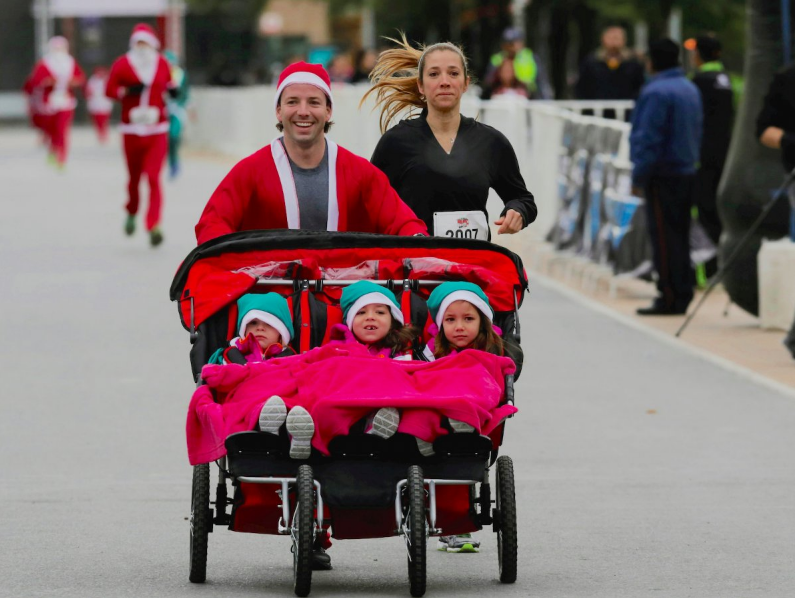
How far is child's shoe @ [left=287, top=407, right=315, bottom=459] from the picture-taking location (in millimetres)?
5816

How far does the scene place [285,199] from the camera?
705cm

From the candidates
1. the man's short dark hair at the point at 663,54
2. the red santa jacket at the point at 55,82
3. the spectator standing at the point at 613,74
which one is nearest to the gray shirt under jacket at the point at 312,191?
the man's short dark hair at the point at 663,54

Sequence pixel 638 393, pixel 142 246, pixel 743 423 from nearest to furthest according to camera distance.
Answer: pixel 743 423 → pixel 638 393 → pixel 142 246

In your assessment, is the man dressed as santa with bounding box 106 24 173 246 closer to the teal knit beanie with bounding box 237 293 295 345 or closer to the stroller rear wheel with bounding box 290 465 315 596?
the teal knit beanie with bounding box 237 293 295 345

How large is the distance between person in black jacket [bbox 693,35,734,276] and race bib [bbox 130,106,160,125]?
20.0 ft

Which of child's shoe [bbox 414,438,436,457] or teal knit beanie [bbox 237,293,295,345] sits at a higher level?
teal knit beanie [bbox 237,293,295,345]

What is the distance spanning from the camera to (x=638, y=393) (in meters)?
11.0

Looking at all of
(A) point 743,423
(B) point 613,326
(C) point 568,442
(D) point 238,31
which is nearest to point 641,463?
(C) point 568,442

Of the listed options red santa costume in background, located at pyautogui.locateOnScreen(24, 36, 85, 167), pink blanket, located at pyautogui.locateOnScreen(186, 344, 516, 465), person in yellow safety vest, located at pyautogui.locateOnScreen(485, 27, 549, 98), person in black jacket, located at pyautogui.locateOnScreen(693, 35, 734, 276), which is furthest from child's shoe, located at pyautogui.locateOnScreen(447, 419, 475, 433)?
red santa costume in background, located at pyautogui.locateOnScreen(24, 36, 85, 167)

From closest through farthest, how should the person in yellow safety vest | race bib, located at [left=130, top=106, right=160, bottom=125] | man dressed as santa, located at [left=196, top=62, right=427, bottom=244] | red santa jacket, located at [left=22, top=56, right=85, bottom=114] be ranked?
man dressed as santa, located at [left=196, top=62, right=427, bottom=244]
race bib, located at [left=130, top=106, right=160, bottom=125]
the person in yellow safety vest
red santa jacket, located at [left=22, top=56, right=85, bottom=114]

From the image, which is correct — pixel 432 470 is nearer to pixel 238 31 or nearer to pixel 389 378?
pixel 389 378

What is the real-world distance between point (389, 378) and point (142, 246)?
14623mm

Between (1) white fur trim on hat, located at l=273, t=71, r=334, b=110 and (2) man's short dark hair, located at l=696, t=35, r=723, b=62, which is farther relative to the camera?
(2) man's short dark hair, located at l=696, t=35, r=723, b=62

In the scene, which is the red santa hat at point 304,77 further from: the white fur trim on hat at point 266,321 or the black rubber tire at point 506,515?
the black rubber tire at point 506,515
